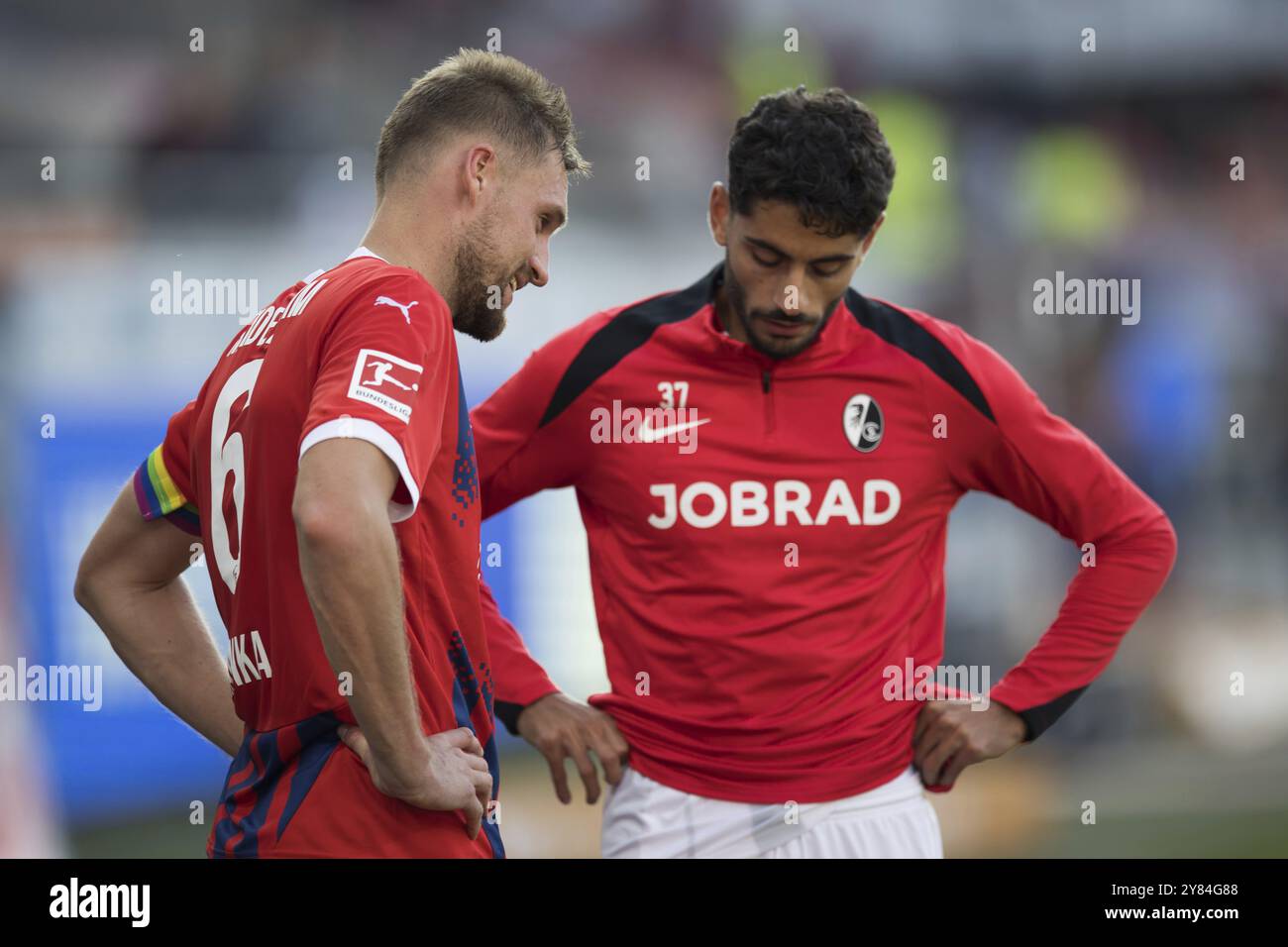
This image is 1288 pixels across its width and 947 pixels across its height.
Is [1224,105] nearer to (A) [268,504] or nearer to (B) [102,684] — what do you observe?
(B) [102,684]

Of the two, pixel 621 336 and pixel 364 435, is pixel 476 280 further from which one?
pixel 621 336

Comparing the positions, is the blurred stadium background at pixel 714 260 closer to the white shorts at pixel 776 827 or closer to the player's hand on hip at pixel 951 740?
the white shorts at pixel 776 827

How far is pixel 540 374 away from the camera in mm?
2672

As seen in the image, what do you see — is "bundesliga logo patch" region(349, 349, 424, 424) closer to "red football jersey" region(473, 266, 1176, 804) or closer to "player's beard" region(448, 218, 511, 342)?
"player's beard" region(448, 218, 511, 342)

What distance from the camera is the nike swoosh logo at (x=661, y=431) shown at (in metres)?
2.63

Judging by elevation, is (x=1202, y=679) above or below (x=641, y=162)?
below

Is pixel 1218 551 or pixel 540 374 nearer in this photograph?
pixel 540 374

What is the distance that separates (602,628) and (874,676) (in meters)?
0.51

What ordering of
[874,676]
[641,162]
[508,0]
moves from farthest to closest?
[508,0]
[641,162]
[874,676]

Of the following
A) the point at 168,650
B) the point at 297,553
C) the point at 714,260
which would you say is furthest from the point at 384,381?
the point at 714,260

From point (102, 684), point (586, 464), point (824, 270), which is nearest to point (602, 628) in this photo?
point (586, 464)

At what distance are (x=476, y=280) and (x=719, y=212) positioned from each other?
2.80 feet

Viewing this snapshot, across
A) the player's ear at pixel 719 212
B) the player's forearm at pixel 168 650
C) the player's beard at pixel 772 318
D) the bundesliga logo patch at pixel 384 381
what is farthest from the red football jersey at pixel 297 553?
the player's ear at pixel 719 212

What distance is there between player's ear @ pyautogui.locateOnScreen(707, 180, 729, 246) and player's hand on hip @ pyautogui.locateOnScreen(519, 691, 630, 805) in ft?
3.01
